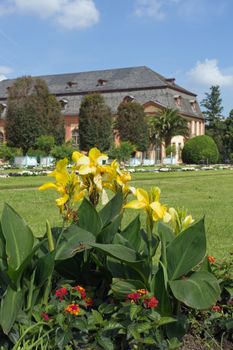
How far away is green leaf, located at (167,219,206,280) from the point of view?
216 centimetres

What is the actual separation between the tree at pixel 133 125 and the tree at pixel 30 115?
235 inches

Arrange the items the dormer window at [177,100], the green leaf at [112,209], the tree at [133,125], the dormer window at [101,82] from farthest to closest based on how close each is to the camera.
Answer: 1. the dormer window at [101,82]
2. the dormer window at [177,100]
3. the tree at [133,125]
4. the green leaf at [112,209]

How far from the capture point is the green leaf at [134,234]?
2504 millimetres

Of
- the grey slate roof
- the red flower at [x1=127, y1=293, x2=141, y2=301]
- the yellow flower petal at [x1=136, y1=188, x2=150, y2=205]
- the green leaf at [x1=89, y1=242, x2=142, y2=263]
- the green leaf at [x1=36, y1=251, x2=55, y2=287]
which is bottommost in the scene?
the red flower at [x1=127, y1=293, x2=141, y2=301]

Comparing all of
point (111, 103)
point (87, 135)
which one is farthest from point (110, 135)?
point (111, 103)

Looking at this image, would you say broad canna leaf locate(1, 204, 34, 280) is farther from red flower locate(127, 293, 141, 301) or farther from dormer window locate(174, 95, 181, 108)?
dormer window locate(174, 95, 181, 108)

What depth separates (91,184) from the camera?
7.61ft

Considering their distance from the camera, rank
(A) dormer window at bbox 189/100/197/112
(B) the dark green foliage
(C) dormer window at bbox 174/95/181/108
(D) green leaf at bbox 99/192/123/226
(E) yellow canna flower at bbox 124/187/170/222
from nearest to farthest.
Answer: (E) yellow canna flower at bbox 124/187/170/222
(D) green leaf at bbox 99/192/123/226
(B) the dark green foliage
(C) dormer window at bbox 174/95/181/108
(A) dormer window at bbox 189/100/197/112

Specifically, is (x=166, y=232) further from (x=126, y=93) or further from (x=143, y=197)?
(x=126, y=93)

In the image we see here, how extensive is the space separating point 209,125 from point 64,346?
7656cm

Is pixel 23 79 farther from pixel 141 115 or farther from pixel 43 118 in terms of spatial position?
pixel 141 115

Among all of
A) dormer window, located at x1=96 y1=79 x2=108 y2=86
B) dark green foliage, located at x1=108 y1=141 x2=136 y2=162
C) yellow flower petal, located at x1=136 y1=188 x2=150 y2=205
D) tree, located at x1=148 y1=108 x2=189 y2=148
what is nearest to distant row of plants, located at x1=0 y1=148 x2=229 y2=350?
yellow flower petal, located at x1=136 y1=188 x2=150 y2=205

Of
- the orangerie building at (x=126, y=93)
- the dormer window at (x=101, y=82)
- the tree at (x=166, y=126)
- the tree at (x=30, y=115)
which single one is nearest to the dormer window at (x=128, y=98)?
the orangerie building at (x=126, y=93)

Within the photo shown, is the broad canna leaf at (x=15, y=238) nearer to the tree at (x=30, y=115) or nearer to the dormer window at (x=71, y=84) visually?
the tree at (x=30, y=115)
